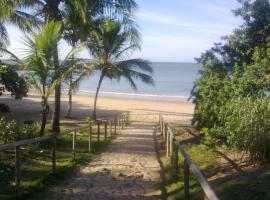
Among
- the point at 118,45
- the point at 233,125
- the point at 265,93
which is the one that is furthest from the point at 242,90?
the point at 118,45

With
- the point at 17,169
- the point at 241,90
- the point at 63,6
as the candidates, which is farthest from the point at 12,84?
the point at 17,169

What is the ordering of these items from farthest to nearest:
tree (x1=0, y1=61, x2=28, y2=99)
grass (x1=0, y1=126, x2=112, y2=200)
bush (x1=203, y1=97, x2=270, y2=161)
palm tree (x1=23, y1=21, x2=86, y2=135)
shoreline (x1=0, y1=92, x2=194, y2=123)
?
shoreline (x1=0, y1=92, x2=194, y2=123), tree (x1=0, y1=61, x2=28, y2=99), palm tree (x1=23, y1=21, x2=86, y2=135), bush (x1=203, y1=97, x2=270, y2=161), grass (x1=0, y1=126, x2=112, y2=200)

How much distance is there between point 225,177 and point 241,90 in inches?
132

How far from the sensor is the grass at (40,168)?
711 centimetres

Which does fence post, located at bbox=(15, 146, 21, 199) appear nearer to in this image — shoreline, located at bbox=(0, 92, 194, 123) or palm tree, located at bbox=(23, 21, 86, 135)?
palm tree, located at bbox=(23, 21, 86, 135)

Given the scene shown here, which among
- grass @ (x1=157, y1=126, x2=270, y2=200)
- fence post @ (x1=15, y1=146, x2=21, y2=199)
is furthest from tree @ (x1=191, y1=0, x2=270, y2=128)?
fence post @ (x1=15, y1=146, x2=21, y2=199)

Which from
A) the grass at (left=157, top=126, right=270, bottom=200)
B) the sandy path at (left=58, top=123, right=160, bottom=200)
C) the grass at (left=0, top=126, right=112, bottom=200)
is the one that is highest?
the grass at (left=157, top=126, right=270, bottom=200)

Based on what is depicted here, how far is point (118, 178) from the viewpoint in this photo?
847cm

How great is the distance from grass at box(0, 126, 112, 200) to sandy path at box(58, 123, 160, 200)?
0.28 m

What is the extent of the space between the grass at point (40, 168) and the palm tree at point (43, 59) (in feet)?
5.86

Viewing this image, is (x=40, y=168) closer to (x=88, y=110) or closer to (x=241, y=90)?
(x=241, y=90)

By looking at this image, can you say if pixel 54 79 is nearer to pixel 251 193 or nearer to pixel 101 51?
pixel 251 193

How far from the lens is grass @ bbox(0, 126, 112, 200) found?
7111mm

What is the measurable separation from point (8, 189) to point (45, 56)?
266 inches
